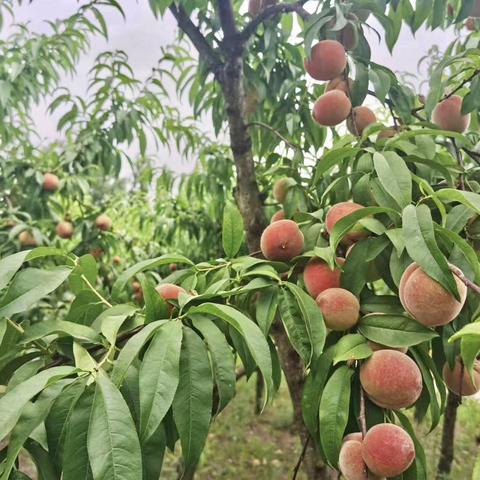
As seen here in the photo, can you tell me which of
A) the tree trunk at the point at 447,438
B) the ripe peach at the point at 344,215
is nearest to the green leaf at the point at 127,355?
the ripe peach at the point at 344,215

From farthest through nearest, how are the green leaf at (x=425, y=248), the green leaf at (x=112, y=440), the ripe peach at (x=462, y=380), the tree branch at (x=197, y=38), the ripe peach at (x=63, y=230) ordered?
the ripe peach at (x=63, y=230) → the tree branch at (x=197, y=38) → the ripe peach at (x=462, y=380) → the green leaf at (x=425, y=248) → the green leaf at (x=112, y=440)

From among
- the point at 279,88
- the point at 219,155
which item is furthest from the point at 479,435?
the point at 279,88

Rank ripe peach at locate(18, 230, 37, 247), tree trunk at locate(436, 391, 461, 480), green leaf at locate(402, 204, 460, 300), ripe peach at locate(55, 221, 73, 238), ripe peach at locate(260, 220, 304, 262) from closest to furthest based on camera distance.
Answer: green leaf at locate(402, 204, 460, 300), ripe peach at locate(260, 220, 304, 262), ripe peach at locate(18, 230, 37, 247), tree trunk at locate(436, 391, 461, 480), ripe peach at locate(55, 221, 73, 238)

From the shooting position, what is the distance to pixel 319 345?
57cm

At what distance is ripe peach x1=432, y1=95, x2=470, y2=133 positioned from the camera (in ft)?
3.13

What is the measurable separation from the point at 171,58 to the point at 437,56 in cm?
104

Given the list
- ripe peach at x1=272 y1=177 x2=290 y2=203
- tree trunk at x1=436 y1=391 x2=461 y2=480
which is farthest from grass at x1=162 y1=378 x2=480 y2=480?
ripe peach at x1=272 y1=177 x2=290 y2=203

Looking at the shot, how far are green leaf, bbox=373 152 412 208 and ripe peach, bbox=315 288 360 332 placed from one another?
14 centimetres

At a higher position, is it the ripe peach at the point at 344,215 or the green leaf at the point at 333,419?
the ripe peach at the point at 344,215

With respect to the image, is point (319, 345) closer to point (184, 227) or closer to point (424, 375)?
point (424, 375)

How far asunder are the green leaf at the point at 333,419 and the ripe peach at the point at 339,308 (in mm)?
86

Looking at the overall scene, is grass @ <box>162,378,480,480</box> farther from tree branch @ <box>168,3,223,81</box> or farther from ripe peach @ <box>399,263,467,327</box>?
ripe peach @ <box>399,263,467,327</box>

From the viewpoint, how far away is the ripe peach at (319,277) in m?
0.68

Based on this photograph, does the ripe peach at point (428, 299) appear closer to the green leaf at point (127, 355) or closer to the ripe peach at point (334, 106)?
the green leaf at point (127, 355)
